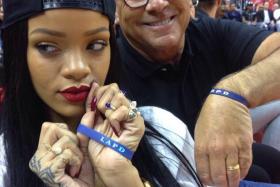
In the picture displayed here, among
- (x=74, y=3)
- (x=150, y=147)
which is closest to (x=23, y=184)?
(x=150, y=147)

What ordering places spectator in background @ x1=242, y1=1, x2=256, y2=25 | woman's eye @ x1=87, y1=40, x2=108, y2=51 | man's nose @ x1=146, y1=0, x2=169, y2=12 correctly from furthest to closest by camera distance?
spectator in background @ x1=242, y1=1, x2=256, y2=25
man's nose @ x1=146, y1=0, x2=169, y2=12
woman's eye @ x1=87, y1=40, x2=108, y2=51

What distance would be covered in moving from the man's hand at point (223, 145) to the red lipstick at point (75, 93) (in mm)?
266

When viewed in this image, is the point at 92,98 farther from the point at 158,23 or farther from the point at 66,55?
the point at 158,23

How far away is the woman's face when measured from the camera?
2.85 feet

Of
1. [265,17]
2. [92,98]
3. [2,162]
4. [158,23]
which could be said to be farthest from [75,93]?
[265,17]

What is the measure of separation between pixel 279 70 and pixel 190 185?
1.47 ft

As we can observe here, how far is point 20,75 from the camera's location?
96cm

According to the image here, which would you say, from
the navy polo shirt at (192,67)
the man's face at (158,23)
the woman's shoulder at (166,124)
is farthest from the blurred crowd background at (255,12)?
the woman's shoulder at (166,124)

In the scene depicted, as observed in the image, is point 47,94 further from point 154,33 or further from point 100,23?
point 154,33

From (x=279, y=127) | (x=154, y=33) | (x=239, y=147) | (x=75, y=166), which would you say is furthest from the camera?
(x=279, y=127)

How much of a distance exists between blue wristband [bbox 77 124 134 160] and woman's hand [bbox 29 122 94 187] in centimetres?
2

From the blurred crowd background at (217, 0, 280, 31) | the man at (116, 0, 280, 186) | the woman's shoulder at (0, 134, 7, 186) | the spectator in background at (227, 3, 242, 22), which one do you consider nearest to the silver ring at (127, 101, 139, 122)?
the woman's shoulder at (0, 134, 7, 186)

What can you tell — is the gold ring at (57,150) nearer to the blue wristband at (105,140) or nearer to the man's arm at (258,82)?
the blue wristband at (105,140)

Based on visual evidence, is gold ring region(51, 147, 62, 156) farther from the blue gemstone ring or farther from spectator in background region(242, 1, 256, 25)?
spectator in background region(242, 1, 256, 25)
